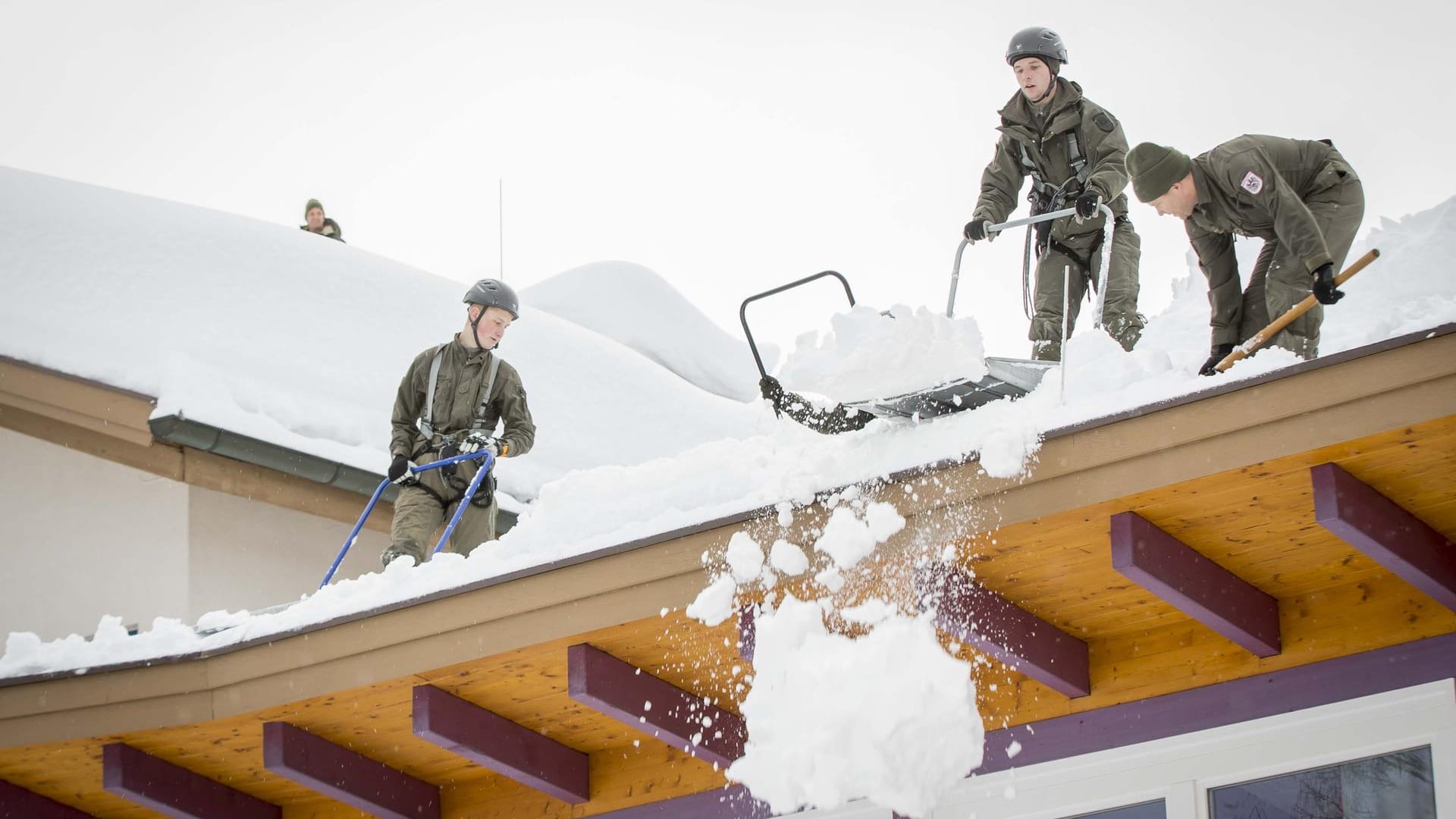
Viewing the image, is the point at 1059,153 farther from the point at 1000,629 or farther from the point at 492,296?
the point at 492,296

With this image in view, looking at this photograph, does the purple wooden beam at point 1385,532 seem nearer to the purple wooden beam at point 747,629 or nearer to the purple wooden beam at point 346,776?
the purple wooden beam at point 747,629

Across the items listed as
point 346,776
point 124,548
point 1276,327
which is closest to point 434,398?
point 346,776

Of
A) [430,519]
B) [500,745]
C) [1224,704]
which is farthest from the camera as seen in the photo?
[430,519]

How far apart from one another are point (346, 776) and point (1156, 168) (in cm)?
363

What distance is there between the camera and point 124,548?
29.5ft

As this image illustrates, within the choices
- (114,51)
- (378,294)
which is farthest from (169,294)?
(114,51)

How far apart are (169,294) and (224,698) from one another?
17.1ft

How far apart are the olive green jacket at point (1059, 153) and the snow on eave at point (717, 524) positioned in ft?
5.92

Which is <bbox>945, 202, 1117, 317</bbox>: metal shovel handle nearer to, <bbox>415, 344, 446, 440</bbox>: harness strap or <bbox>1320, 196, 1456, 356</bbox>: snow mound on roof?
<bbox>1320, 196, 1456, 356</bbox>: snow mound on roof

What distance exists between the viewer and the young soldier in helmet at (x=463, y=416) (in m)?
7.30

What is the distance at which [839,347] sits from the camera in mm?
5332

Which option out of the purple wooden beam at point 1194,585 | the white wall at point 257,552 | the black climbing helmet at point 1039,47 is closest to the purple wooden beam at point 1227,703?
the purple wooden beam at point 1194,585

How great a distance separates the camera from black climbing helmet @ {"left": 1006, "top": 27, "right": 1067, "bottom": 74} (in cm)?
616

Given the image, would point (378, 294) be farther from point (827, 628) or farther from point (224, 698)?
point (827, 628)
